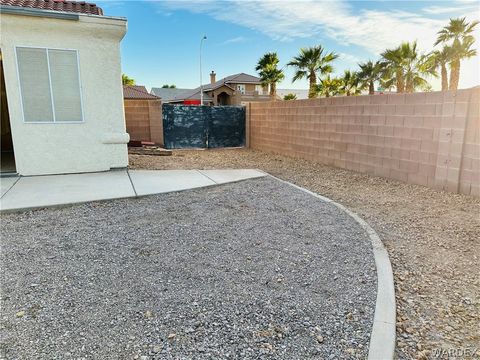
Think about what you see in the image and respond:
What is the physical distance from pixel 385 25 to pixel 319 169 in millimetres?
4642

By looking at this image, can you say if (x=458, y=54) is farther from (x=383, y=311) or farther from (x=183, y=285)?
(x=183, y=285)

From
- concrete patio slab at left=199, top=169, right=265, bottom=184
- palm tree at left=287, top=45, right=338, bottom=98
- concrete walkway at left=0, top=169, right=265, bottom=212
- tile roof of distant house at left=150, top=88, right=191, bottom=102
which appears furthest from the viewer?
tile roof of distant house at left=150, top=88, right=191, bottom=102

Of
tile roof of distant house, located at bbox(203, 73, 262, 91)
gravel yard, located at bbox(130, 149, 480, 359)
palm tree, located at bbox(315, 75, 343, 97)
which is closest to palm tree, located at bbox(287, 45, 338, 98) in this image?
palm tree, located at bbox(315, 75, 343, 97)

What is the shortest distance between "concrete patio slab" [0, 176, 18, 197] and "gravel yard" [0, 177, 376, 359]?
155 cm

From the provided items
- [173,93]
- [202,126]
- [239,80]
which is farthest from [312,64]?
[173,93]

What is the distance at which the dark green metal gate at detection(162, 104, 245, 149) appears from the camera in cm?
1316

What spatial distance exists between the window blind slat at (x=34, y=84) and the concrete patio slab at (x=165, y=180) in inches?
88.3

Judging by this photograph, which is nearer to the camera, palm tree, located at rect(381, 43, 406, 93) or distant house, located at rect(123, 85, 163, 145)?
distant house, located at rect(123, 85, 163, 145)

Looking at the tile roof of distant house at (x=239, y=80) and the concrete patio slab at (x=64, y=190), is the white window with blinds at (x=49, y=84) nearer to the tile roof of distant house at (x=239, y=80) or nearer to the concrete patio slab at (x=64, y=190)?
the concrete patio slab at (x=64, y=190)

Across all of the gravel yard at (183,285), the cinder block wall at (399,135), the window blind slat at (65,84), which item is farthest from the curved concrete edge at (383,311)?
the window blind slat at (65,84)

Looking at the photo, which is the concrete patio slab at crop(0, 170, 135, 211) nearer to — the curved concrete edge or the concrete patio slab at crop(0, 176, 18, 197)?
the concrete patio slab at crop(0, 176, 18, 197)

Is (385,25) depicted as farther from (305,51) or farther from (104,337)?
(305,51)

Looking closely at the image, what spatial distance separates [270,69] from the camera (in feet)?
92.8

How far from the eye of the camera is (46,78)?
258 inches
